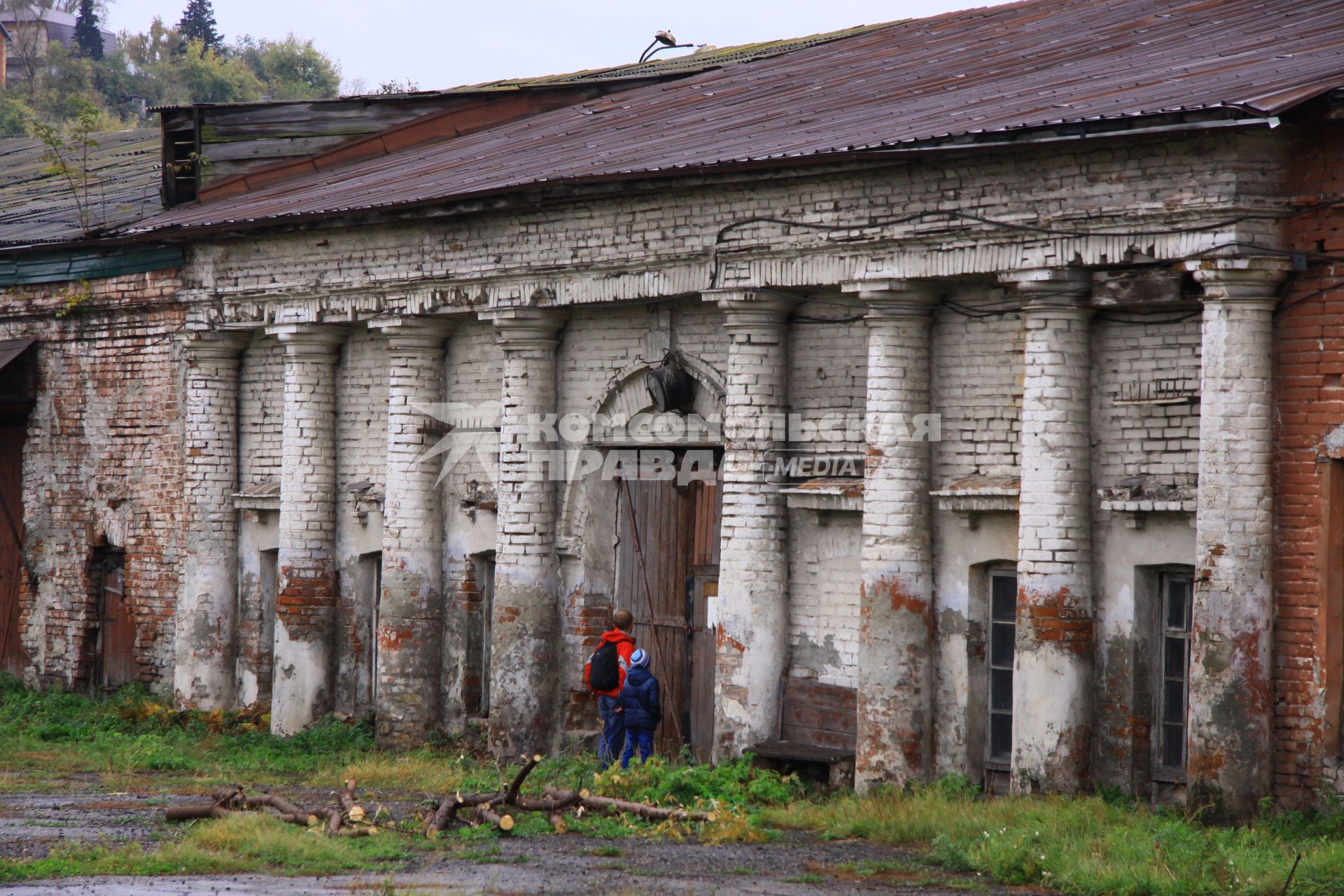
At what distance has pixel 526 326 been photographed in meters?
14.8

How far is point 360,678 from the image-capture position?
16.7 m

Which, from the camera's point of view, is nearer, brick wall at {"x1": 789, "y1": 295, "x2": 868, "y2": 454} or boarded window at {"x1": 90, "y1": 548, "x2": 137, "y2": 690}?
brick wall at {"x1": 789, "y1": 295, "x2": 868, "y2": 454}

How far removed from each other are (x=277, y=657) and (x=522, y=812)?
20.2 feet

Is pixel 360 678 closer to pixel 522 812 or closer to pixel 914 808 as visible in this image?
pixel 522 812

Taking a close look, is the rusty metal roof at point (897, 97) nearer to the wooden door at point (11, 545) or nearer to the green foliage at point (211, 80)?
the wooden door at point (11, 545)

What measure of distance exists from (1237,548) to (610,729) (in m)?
5.37

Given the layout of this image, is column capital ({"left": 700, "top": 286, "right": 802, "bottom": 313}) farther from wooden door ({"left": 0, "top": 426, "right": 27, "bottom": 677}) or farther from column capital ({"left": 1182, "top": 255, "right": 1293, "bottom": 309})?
wooden door ({"left": 0, "top": 426, "right": 27, "bottom": 677})

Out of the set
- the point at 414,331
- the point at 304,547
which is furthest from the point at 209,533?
the point at 414,331

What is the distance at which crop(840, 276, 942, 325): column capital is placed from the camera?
12039 millimetres

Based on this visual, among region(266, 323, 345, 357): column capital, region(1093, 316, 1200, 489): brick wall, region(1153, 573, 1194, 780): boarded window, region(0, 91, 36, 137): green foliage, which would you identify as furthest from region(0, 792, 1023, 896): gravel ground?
region(0, 91, 36, 137): green foliage

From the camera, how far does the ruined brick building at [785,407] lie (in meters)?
10.4

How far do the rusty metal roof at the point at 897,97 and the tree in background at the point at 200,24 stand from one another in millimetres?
49652

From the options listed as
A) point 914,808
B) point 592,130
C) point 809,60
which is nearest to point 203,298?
point 592,130

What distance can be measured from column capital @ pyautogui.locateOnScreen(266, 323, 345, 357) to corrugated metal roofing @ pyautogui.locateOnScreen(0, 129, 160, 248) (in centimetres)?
322
